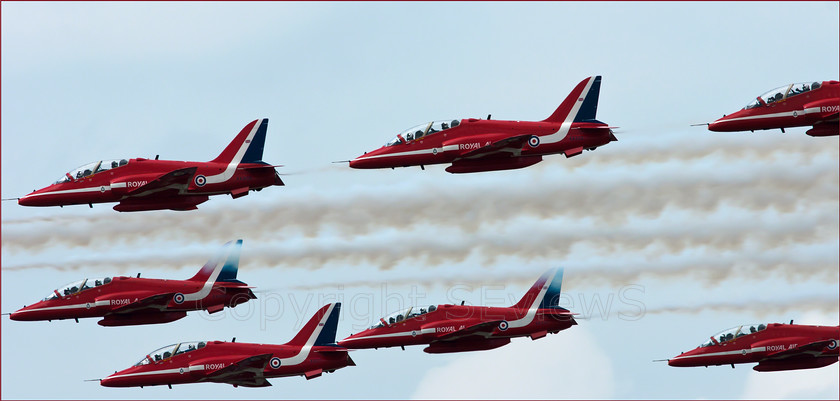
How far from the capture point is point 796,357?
3622 inches

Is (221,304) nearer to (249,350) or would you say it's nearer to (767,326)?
(249,350)

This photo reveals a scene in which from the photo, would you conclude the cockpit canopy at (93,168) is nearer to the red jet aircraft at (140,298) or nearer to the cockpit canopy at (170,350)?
the red jet aircraft at (140,298)

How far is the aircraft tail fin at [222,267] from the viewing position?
96.2 meters

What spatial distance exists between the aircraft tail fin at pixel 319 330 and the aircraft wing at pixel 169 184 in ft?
29.8

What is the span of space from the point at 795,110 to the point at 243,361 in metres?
27.9

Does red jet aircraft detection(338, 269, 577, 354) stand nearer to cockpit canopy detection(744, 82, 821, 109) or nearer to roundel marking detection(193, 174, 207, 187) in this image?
roundel marking detection(193, 174, 207, 187)

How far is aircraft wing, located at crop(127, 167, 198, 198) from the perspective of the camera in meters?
89.9

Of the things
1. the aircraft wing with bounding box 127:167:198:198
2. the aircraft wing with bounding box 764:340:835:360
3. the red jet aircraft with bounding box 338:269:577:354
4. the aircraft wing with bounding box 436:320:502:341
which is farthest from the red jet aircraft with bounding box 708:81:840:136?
the aircraft wing with bounding box 127:167:198:198

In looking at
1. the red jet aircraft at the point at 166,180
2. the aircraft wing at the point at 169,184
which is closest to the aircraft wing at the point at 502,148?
the red jet aircraft at the point at 166,180

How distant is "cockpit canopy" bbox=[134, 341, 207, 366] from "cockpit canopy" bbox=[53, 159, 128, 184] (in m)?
9.16

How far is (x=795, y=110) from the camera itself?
Result: 291 feet

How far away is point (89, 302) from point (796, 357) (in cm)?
3385

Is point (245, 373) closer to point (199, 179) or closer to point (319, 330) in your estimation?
point (319, 330)

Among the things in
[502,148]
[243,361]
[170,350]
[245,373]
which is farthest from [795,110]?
[170,350]
